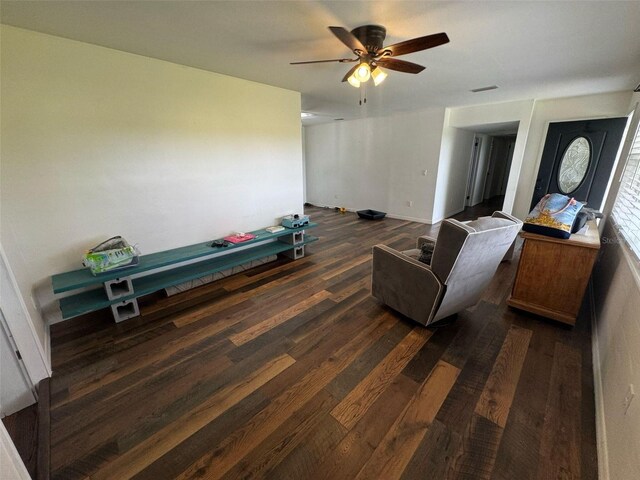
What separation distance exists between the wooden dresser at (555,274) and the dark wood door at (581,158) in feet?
7.68

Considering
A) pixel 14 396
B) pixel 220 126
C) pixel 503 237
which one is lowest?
pixel 14 396

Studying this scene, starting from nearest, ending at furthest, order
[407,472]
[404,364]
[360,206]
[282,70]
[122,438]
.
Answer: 1. [407,472]
2. [122,438]
3. [404,364]
4. [282,70]
5. [360,206]

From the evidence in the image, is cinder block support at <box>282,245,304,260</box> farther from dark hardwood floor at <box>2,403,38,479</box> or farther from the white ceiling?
dark hardwood floor at <box>2,403,38,479</box>

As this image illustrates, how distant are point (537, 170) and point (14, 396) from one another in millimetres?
6472

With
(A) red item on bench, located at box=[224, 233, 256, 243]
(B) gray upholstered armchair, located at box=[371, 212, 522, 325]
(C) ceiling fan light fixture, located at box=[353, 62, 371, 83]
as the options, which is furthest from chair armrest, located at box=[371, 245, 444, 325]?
(A) red item on bench, located at box=[224, 233, 256, 243]

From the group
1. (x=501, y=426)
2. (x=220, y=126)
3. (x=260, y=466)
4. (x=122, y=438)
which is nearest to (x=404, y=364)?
(x=501, y=426)

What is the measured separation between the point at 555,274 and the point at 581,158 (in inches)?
122

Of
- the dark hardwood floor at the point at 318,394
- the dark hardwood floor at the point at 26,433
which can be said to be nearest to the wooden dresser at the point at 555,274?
the dark hardwood floor at the point at 318,394

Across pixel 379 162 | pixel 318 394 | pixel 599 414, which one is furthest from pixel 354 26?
pixel 379 162

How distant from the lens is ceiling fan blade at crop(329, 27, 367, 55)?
1.65 m

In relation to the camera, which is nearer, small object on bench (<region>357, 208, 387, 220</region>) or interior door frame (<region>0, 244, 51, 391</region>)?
interior door frame (<region>0, 244, 51, 391</region>)

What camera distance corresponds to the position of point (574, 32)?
195 cm

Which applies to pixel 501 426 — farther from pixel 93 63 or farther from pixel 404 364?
pixel 93 63

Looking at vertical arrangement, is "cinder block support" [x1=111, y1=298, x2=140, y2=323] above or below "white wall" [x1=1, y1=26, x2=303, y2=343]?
below
